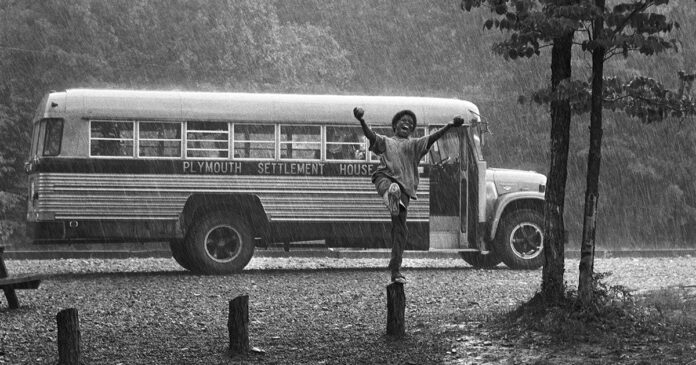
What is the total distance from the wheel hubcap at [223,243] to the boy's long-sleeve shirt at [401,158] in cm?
732

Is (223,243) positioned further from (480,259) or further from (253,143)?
(480,259)

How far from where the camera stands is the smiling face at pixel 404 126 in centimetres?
1155

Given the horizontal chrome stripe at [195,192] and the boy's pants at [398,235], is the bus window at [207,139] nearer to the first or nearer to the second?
the horizontal chrome stripe at [195,192]

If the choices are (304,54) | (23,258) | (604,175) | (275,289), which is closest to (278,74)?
(304,54)

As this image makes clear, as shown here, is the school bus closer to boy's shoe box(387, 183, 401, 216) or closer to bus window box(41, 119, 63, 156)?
bus window box(41, 119, 63, 156)

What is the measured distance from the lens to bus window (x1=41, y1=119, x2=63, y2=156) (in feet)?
57.9

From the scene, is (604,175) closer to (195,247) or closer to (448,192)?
(448,192)

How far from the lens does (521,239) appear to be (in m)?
19.5

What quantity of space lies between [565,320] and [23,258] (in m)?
14.7

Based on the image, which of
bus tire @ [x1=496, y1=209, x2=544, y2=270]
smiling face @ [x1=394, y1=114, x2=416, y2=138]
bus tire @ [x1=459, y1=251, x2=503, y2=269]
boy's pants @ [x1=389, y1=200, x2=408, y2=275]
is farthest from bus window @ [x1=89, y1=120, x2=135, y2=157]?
boy's pants @ [x1=389, y1=200, x2=408, y2=275]

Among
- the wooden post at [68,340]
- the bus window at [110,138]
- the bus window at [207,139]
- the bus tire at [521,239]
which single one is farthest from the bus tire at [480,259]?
the wooden post at [68,340]

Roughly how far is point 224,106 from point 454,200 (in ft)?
13.5

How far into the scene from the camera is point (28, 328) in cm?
1148

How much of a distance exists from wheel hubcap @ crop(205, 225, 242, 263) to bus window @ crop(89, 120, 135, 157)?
1819 mm
